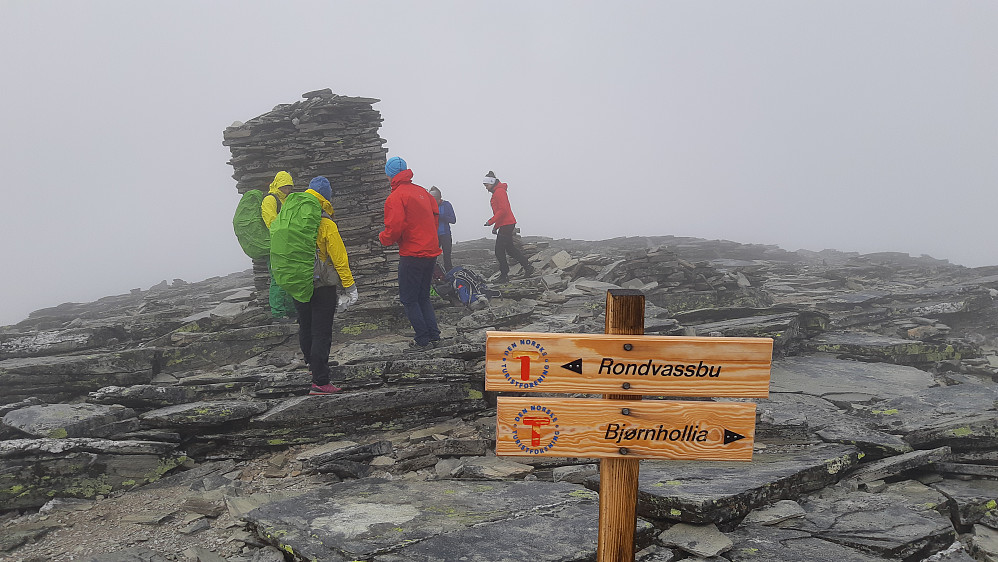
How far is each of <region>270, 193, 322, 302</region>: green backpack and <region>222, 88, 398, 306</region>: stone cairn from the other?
203 inches

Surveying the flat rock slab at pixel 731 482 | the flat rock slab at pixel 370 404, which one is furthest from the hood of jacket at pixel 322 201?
the flat rock slab at pixel 731 482

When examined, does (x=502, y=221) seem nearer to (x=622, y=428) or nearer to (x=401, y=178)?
(x=401, y=178)

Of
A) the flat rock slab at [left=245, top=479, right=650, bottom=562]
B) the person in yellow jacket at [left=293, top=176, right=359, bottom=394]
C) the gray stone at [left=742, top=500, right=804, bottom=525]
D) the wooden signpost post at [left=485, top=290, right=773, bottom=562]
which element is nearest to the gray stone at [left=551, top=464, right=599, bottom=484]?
the flat rock slab at [left=245, top=479, right=650, bottom=562]

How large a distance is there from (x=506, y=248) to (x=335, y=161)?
5810 millimetres

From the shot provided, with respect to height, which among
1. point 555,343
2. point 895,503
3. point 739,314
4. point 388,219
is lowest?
point 895,503

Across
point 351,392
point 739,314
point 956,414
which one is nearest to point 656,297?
point 739,314

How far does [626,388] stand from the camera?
336 cm

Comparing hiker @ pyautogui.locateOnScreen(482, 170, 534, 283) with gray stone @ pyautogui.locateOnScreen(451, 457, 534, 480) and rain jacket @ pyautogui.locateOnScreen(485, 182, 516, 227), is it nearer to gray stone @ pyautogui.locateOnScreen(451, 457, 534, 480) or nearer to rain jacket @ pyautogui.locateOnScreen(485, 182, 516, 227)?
rain jacket @ pyautogui.locateOnScreen(485, 182, 516, 227)

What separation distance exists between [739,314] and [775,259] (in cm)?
1897

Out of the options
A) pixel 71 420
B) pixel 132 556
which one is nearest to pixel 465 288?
pixel 71 420

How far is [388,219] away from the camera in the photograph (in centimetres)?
905

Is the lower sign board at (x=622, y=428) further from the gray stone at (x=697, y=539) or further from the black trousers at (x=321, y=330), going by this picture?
the black trousers at (x=321, y=330)

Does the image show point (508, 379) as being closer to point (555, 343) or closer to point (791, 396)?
point (555, 343)

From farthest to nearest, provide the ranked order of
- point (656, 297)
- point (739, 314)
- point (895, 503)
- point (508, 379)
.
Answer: point (656, 297), point (739, 314), point (895, 503), point (508, 379)
